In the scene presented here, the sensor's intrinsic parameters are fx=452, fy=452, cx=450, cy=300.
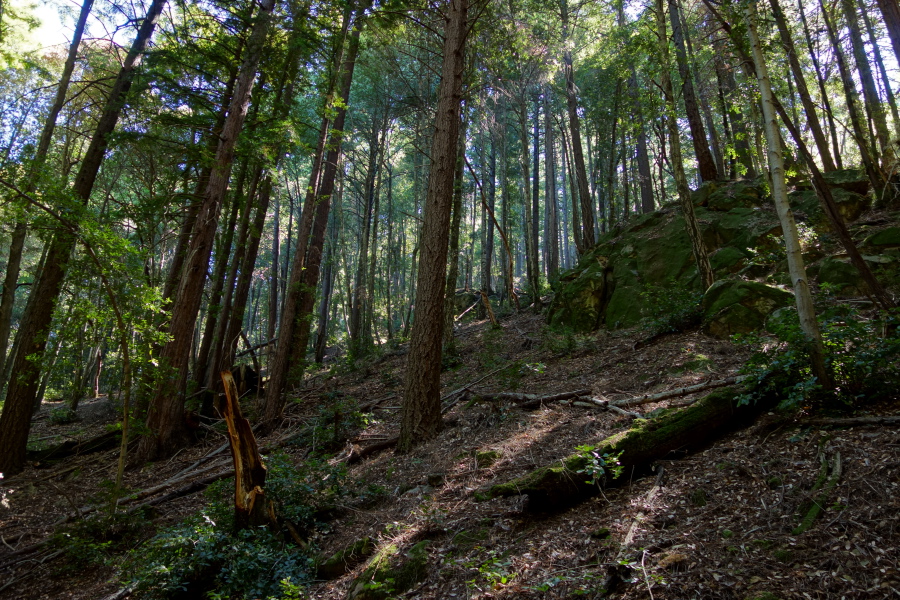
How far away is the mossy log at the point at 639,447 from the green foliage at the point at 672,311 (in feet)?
14.0

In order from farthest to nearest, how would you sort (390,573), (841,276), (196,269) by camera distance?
1. (196,269)
2. (841,276)
3. (390,573)

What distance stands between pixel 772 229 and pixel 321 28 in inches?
414

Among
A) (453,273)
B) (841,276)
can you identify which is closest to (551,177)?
(453,273)

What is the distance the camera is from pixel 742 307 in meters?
7.55

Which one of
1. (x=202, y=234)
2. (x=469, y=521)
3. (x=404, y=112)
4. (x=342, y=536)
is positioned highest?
(x=404, y=112)

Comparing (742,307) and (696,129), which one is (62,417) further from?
(696,129)

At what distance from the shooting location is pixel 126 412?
516 cm

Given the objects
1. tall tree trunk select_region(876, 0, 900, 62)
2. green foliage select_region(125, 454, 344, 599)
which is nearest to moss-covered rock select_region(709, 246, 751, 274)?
tall tree trunk select_region(876, 0, 900, 62)

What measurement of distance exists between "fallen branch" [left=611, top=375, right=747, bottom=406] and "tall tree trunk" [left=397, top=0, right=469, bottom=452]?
2.42 meters

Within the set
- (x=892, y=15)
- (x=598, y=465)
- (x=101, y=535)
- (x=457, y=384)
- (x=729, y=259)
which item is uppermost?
(x=892, y=15)

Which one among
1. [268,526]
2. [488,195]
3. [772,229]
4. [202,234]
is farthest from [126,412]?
[488,195]

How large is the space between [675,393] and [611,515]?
2461 millimetres

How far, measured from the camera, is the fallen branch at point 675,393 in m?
5.16

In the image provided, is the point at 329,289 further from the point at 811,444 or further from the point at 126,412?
the point at 811,444
